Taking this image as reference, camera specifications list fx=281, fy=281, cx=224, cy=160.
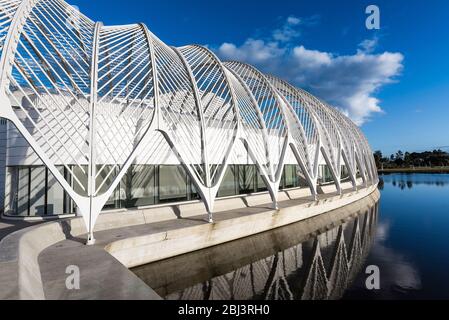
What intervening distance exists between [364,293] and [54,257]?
10650mm

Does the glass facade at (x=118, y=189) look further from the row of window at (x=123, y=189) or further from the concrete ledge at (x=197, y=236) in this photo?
the concrete ledge at (x=197, y=236)

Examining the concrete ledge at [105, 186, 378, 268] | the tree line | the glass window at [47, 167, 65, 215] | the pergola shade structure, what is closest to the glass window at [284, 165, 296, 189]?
the pergola shade structure

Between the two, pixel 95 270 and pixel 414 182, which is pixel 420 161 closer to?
pixel 414 182

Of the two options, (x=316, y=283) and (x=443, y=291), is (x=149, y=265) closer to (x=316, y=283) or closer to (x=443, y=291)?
(x=316, y=283)

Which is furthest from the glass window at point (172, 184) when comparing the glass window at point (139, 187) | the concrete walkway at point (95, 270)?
the concrete walkway at point (95, 270)

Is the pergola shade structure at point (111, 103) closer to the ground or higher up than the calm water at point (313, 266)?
higher up

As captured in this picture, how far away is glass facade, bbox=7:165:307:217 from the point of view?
637 inches

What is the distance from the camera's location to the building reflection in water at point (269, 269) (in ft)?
33.0

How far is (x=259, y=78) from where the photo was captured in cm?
2491

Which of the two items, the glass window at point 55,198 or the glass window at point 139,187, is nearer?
the glass window at point 55,198

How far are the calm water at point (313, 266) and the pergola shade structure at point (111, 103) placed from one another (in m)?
3.18

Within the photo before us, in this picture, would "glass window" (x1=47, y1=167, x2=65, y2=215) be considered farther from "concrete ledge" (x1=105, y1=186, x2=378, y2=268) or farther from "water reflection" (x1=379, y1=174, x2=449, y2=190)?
"water reflection" (x1=379, y1=174, x2=449, y2=190)

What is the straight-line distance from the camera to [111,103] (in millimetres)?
16141
